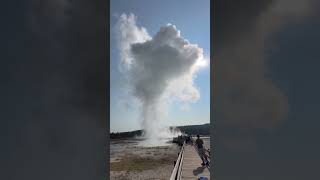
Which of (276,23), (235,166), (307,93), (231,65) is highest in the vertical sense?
(276,23)

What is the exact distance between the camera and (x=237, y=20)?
3.79 metres

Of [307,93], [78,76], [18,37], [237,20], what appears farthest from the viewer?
[78,76]

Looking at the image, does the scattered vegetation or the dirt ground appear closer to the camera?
the dirt ground

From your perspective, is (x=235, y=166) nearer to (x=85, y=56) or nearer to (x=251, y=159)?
(x=251, y=159)

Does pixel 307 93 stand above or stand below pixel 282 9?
below

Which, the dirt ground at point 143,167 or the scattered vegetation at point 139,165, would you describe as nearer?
the dirt ground at point 143,167

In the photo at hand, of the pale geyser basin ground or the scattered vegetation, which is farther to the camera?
the scattered vegetation

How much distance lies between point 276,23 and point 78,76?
2145 mm

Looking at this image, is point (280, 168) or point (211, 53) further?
point (211, 53)

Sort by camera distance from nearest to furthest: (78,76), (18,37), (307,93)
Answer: (18,37) → (307,93) → (78,76)

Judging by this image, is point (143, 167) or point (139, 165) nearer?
point (143, 167)

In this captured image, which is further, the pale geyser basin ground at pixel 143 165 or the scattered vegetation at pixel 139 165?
the scattered vegetation at pixel 139 165

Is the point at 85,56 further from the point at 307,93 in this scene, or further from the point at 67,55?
the point at 307,93

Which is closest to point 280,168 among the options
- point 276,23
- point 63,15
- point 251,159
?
point 251,159
